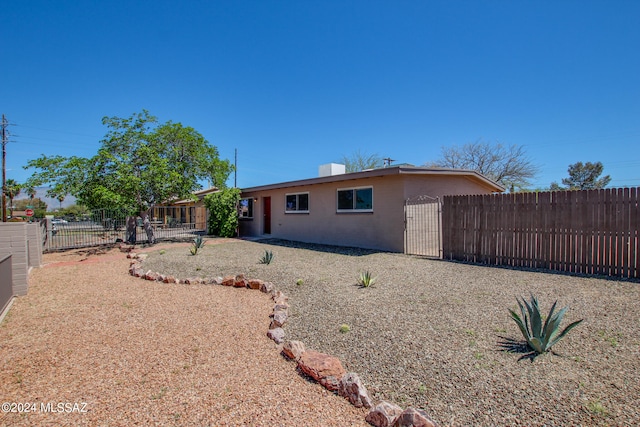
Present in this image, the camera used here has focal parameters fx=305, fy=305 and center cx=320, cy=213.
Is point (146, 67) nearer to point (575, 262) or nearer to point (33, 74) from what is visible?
point (33, 74)

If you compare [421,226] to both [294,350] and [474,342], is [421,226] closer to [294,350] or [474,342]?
[474,342]

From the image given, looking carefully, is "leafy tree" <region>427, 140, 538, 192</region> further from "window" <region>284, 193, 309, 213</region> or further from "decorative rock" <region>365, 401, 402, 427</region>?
"decorative rock" <region>365, 401, 402, 427</region>

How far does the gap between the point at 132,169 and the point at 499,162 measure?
25850 mm

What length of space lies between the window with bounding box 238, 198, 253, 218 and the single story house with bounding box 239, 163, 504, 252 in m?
1.18

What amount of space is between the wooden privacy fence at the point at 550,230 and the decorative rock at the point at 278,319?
19.3 ft

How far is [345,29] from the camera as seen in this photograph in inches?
469

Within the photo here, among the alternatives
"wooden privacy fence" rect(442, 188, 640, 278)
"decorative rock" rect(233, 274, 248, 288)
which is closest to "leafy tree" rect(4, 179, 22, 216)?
"decorative rock" rect(233, 274, 248, 288)

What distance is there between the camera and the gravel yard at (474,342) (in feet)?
7.55

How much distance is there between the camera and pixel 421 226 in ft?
33.4

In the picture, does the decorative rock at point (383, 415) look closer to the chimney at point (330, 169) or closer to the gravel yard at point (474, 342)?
the gravel yard at point (474, 342)

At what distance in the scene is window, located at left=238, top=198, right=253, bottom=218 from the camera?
688 inches

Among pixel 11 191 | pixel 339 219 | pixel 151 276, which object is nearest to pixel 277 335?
pixel 151 276

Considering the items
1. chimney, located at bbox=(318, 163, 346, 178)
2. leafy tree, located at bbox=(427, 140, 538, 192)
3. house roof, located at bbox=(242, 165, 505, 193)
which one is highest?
leafy tree, located at bbox=(427, 140, 538, 192)

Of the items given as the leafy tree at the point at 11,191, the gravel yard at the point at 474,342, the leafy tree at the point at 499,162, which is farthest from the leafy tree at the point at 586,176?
the leafy tree at the point at 11,191
